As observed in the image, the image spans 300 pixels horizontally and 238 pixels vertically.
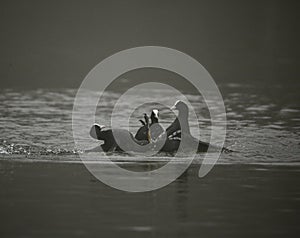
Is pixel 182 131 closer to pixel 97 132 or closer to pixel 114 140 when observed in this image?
pixel 114 140

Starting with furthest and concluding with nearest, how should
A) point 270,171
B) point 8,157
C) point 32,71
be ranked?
point 32,71 → point 8,157 → point 270,171

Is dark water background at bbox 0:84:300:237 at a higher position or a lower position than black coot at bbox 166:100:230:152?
lower

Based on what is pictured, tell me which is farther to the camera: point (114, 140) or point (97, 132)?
point (97, 132)

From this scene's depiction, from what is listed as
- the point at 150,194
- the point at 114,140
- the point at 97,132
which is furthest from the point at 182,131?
the point at 150,194

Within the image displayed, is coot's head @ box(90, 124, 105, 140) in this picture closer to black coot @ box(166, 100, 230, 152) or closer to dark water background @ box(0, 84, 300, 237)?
dark water background @ box(0, 84, 300, 237)

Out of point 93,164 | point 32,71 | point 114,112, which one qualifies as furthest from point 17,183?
point 32,71

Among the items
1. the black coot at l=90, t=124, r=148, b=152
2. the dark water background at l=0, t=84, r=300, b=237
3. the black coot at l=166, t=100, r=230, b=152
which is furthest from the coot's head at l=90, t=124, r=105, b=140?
the black coot at l=166, t=100, r=230, b=152

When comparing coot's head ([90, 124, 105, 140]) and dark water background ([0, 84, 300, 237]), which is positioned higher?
coot's head ([90, 124, 105, 140])

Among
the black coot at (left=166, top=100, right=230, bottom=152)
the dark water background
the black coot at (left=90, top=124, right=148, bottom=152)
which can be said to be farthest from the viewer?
the black coot at (left=166, top=100, right=230, bottom=152)

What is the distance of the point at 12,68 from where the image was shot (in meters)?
36.7

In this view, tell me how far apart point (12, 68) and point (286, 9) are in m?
38.0

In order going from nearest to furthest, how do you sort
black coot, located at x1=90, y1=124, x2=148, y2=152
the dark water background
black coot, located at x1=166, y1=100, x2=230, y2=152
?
the dark water background, black coot, located at x1=90, y1=124, x2=148, y2=152, black coot, located at x1=166, y1=100, x2=230, y2=152

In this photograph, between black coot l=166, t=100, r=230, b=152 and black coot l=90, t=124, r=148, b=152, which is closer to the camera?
black coot l=90, t=124, r=148, b=152

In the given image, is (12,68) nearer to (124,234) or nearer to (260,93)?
(260,93)
